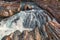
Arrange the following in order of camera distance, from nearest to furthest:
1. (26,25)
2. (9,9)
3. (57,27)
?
1. (57,27)
2. (26,25)
3. (9,9)

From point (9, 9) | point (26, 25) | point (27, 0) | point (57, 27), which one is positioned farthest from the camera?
point (27, 0)

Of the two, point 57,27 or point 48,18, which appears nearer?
point 57,27

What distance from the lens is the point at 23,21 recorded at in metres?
4.96

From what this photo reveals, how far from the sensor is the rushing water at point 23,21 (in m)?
4.59

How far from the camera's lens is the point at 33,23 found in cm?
482

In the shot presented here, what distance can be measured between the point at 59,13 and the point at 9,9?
151 centimetres

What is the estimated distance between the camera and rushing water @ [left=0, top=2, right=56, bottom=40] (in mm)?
4590

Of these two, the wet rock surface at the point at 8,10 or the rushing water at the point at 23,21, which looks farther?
the wet rock surface at the point at 8,10

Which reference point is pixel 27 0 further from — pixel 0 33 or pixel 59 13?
pixel 0 33

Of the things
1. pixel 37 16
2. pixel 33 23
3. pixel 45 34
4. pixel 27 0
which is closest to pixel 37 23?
pixel 33 23

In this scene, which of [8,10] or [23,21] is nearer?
[23,21]

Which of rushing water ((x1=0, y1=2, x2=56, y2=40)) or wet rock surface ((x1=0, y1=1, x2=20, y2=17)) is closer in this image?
rushing water ((x1=0, y1=2, x2=56, y2=40))

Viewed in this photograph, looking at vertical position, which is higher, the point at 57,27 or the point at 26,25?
the point at 57,27

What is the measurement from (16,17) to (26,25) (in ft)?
1.86
